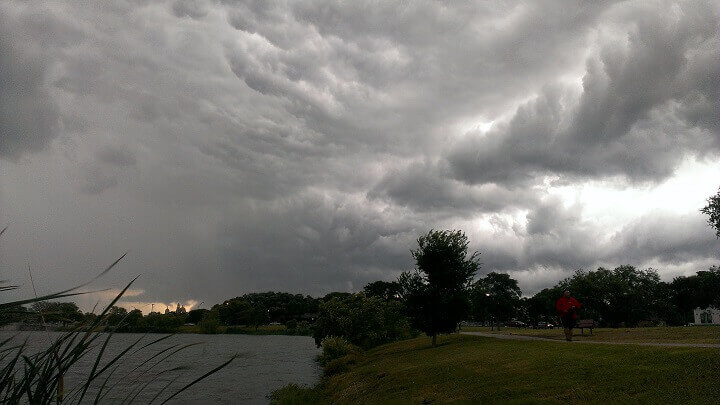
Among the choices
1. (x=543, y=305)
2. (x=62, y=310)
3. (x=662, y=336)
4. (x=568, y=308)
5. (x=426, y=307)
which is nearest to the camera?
(x=62, y=310)

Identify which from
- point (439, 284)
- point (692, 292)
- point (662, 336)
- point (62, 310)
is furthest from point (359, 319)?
point (692, 292)

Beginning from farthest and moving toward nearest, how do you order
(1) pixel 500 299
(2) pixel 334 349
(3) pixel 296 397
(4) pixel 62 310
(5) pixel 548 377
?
1. (1) pixel 500 299
2. (2) pixel 334 349
3. (3) pixel 296 397
4. (5) pixel 548 377
5. (4) pixel 62 310

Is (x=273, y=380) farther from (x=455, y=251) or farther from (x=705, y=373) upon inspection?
(x=705, y=373)

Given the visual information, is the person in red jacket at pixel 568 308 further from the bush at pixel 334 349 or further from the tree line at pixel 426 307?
the bush at pixel 334 349

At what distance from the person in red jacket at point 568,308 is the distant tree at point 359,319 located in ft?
84.5

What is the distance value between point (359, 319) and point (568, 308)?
29.8 meters

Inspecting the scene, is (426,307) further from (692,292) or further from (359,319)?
(692,292)

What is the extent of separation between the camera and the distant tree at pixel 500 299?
10369 cm

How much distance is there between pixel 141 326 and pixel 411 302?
32.7m

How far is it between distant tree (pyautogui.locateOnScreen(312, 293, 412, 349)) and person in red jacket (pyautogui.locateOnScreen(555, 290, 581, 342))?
25752 mm

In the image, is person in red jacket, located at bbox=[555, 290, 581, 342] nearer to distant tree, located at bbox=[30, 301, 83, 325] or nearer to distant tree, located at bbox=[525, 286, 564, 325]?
distant tree, located at bbox=[30, 301, 83, 325]

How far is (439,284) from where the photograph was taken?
117 feet

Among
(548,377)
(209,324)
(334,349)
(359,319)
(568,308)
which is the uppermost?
(568,308)

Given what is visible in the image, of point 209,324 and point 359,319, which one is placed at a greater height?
point 209,324
